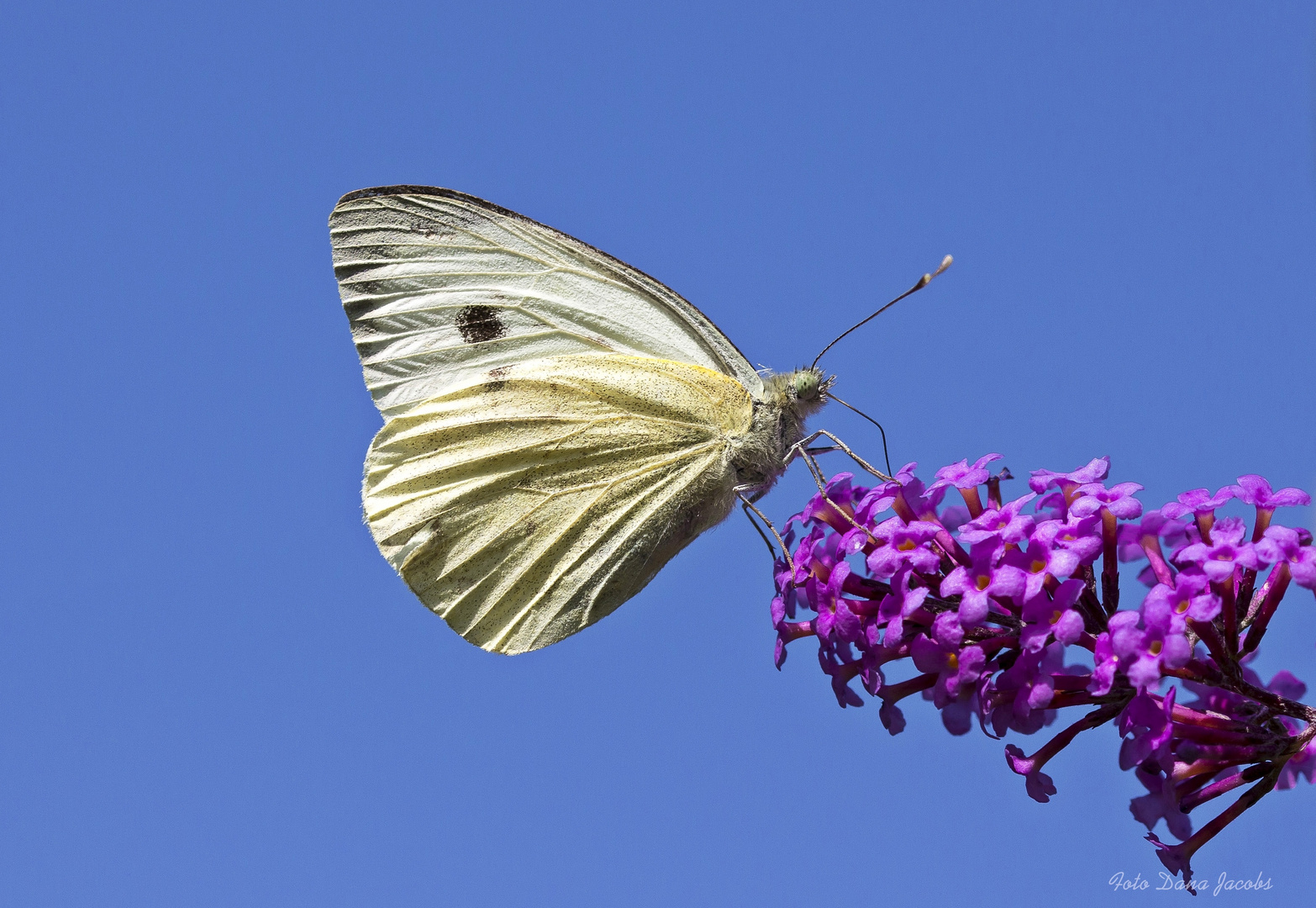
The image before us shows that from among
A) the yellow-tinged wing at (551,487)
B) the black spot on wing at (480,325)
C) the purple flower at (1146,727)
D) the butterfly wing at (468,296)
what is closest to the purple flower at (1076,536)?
the purple flower at (1146,727)

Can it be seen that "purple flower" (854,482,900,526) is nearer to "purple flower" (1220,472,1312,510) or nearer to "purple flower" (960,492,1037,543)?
"purple flower" (960,492,1037,543)

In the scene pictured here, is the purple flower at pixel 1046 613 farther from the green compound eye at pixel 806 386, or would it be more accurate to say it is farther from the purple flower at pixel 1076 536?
the green compound eye at pixel 806 386

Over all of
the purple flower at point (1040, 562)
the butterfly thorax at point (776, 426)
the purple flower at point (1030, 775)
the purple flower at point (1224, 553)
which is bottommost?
the purple flower at point (1030, 775)

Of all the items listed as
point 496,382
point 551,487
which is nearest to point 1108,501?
point 551,487

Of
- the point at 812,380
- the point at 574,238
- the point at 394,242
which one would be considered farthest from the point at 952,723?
the point at 394,242

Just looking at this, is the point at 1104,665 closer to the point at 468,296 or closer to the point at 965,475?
the point at 965,475

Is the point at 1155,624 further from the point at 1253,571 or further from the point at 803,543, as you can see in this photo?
the point at 803,543

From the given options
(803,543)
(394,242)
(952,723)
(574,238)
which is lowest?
(952,723)
